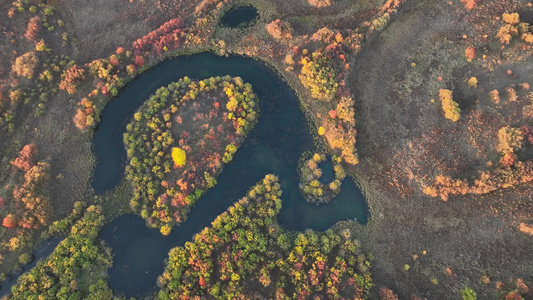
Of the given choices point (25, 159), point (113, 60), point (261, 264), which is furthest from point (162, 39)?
point (261, 264)

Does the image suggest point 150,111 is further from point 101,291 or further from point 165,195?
point 101,291

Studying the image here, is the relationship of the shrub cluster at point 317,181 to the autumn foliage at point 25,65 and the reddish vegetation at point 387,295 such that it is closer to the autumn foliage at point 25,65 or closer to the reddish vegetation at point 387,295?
the reddish vegetation at point 387,295

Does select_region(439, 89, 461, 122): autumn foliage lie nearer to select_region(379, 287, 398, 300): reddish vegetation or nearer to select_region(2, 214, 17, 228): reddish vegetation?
select_region(379, 287, 398, 300): reddish vegetation

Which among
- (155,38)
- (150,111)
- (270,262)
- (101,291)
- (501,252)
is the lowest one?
(101,291)

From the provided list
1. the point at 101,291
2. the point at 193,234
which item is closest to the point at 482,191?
the point at 193,234

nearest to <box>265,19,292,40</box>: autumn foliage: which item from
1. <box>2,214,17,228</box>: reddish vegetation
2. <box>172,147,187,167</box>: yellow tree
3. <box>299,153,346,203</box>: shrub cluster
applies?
<box>299,153,346,203</box>: shrub cluster
